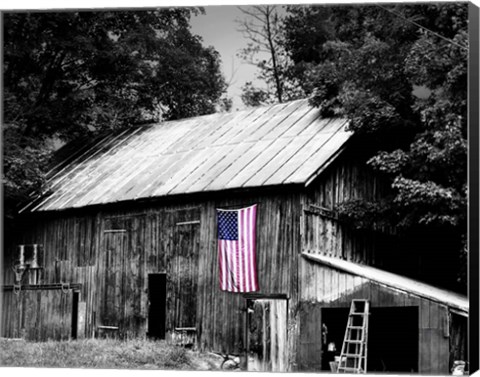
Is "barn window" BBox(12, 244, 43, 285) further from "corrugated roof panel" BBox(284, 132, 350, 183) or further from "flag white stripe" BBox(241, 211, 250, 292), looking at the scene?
"corrugated roof panel" BBox(284, 132, 350, 183)

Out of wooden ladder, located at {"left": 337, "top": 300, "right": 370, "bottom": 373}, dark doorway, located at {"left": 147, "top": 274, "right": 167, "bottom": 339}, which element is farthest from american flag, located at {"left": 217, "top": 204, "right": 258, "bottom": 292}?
wooden ladder, located at {"left": 337, "top": 300, "right": 370, "bottom": 373}

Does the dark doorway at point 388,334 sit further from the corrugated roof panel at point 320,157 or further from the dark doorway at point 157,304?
Answer: the dark doorway at point 157,304

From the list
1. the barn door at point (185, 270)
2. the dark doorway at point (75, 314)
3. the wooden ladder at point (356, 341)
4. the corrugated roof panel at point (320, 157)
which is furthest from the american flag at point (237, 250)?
the dark doorway at point (75, 314)

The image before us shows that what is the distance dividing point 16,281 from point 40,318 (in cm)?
166

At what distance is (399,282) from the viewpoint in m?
20.5

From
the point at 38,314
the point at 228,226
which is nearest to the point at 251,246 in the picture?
the point at 228,226

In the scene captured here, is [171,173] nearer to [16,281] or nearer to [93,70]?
[16,281]

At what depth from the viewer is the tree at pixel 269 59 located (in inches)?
1181

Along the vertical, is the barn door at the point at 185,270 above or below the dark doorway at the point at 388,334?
above

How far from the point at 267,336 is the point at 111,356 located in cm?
340

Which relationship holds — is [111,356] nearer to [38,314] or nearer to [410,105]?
[38,314]

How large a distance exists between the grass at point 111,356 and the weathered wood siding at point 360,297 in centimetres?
248

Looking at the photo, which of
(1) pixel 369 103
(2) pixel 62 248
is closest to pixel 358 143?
(1) pixel 369 103

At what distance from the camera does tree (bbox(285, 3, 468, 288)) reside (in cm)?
2092
